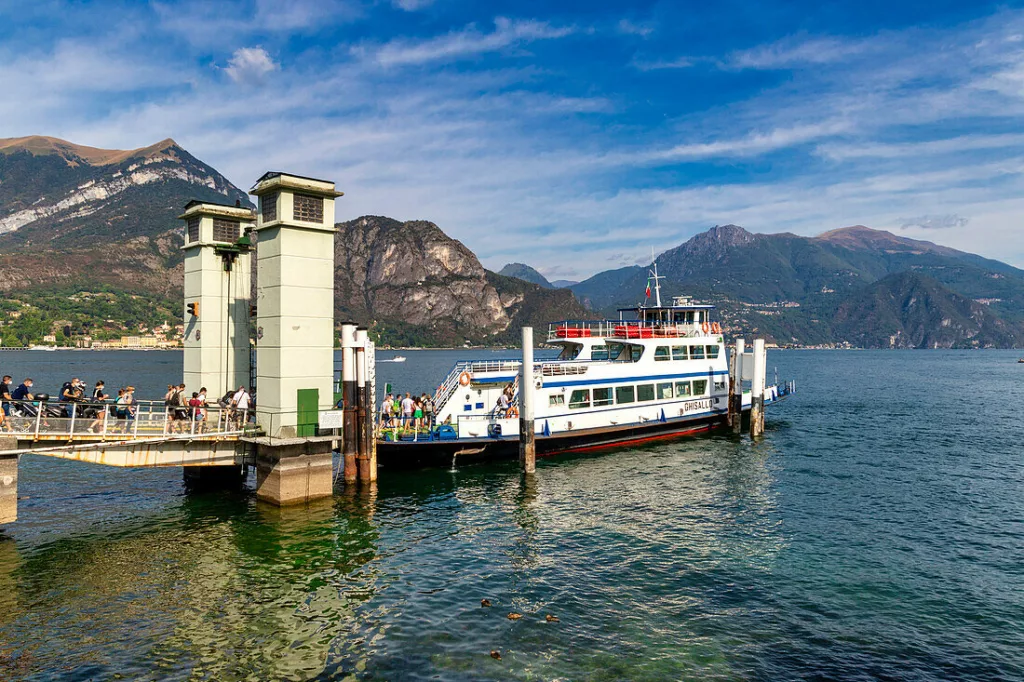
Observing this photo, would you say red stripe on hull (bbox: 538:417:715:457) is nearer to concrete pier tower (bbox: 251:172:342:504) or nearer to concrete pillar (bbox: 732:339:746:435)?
concrete pillar (bbox: 732:339:746:435)

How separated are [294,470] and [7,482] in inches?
339

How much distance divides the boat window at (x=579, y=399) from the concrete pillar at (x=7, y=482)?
2531 centimetres

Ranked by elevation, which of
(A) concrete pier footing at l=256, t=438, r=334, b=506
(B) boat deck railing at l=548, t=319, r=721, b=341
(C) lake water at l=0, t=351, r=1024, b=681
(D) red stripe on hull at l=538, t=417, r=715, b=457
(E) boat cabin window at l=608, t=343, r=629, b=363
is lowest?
(C) lake water at l=0, t=351, r=1024, b=681

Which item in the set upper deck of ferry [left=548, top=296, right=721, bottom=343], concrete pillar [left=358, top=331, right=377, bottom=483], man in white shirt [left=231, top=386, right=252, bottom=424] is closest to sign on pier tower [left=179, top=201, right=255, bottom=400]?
man in white shirt [left=231, top=386, right=252, bottom=424]

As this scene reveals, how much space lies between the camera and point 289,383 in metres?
23.4

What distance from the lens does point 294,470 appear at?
923 inches

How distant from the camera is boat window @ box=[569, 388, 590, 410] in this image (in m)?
36.0

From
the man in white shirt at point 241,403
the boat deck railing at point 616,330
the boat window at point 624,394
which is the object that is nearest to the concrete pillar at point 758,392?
the boat deck railing at point 616,330

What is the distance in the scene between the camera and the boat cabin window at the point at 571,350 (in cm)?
3972

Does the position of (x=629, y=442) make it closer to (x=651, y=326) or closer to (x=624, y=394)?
(x=624, y=394)

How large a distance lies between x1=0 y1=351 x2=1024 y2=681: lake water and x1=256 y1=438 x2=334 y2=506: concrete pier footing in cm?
63

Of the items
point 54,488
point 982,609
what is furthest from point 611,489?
point 54,488

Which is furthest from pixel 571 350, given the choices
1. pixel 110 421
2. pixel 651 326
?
pixel 110 421

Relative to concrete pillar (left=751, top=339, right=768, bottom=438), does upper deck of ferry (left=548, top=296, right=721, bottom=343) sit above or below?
above
